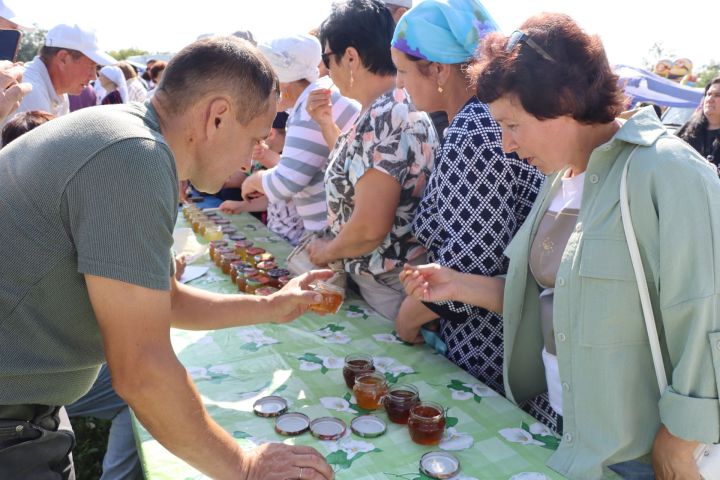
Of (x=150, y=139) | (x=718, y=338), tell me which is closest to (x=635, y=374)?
(x=718, y=338)

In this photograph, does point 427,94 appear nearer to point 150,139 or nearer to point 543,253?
point 543,253

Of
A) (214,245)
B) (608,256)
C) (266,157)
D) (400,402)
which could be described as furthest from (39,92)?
(608,256)

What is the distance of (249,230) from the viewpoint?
4.47 metres

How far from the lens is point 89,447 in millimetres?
3451

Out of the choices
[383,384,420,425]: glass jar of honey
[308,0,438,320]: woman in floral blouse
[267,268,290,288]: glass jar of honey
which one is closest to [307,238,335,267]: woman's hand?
[308,0,438,320]: woman in floral blouse

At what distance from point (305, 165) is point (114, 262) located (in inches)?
86.3

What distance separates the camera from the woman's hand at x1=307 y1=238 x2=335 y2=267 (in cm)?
287

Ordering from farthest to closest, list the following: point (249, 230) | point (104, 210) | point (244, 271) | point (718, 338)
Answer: point (249, 230) < point (244, 271) < point (718, 338) < point (104, 210)

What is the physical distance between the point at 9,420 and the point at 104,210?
2.15 ft

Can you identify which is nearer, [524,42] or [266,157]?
[524,42]

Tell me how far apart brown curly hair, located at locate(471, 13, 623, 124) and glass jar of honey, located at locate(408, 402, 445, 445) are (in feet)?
3.18

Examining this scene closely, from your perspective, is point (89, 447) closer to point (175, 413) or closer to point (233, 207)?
point (233, 207)

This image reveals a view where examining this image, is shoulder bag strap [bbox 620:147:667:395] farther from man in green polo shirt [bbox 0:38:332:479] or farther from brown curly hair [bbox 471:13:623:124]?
man in green polo shirt [bbox 0:38:332:479]

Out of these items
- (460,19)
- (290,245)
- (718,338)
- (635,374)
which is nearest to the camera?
(718,338)
